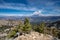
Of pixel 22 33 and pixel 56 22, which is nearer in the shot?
pixel 22 33

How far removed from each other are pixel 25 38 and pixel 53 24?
9.46 m

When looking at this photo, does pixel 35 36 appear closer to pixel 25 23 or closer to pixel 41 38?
pixel 41 38

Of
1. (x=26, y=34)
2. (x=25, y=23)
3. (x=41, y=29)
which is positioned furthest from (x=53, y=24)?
(x=26, y=34)

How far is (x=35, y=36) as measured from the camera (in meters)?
7.11

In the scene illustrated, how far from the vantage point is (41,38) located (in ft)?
23.6

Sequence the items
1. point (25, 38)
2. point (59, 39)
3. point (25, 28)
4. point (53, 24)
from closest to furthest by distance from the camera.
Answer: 1. point (25, 38)
2. point (25, 28)
3. point (59, 39)
4. point (53, 24)

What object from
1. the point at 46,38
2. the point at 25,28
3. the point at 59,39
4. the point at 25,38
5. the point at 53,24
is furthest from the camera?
the point at 53,24

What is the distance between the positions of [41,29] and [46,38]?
1.62 metres

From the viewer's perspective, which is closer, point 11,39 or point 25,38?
point 25,38

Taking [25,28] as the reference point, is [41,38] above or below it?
below

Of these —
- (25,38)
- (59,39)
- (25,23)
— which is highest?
(25,23)

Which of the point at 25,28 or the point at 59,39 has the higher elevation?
the point at 25,28

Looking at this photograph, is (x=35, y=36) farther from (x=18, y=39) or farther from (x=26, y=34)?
(x=18, y=39)

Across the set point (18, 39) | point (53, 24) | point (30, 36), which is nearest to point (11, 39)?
point (18, 39)
